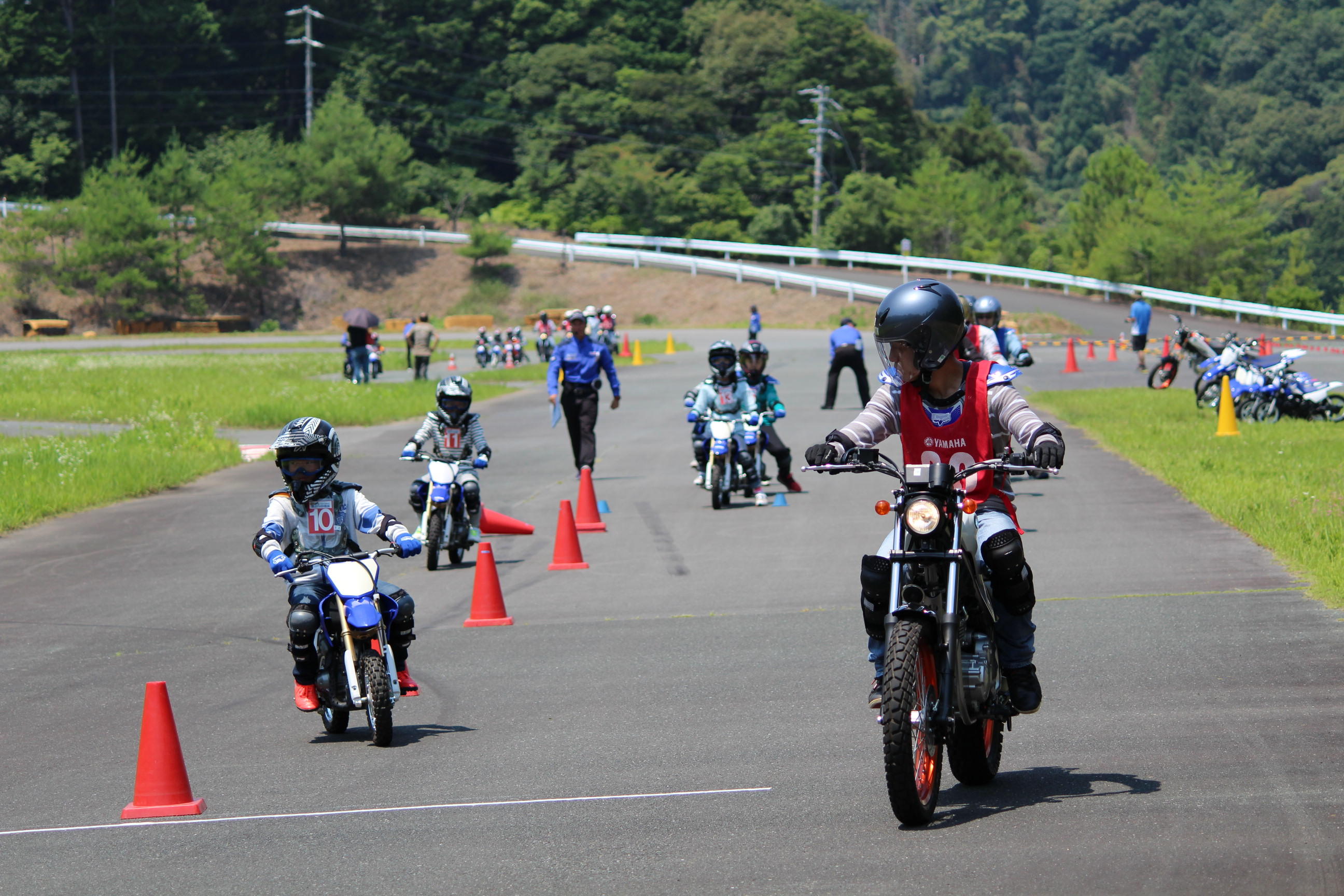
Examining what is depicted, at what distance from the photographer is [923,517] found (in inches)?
222

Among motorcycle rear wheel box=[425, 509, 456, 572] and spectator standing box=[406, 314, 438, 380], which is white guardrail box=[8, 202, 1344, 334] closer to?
spectator standing box=[406, 314, 438, 380]

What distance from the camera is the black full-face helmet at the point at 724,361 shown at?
18.4m

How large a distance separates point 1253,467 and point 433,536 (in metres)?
9.87

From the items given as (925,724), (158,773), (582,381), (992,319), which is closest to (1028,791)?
(925,724)

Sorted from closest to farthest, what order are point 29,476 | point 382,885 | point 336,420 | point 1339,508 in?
1. point 382,885
2. point 1339,508
3. point 29,476
4. point 336,420

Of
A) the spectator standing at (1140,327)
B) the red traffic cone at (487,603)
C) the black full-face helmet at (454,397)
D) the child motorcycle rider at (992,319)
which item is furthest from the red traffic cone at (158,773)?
the spectator standing at (1140,327)

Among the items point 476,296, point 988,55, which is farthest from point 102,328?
point 988,55

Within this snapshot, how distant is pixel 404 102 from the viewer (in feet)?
374

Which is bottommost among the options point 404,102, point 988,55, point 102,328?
point 102,328

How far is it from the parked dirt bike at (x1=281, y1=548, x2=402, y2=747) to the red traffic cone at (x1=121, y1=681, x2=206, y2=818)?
129cm

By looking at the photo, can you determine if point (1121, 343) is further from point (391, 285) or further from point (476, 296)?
point (391, 285)

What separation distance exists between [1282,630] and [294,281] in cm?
8368

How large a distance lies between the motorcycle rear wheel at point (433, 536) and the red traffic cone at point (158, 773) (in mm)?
7706

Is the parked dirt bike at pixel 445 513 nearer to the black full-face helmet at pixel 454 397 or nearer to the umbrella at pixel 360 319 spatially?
the black full-face helmet at pixel 454 397
